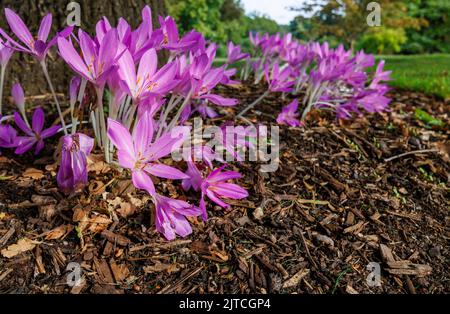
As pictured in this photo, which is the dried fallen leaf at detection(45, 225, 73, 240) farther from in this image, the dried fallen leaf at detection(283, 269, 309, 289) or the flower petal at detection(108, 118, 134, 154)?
the dried fallen leaf at detection(283, 269, 309, 289)

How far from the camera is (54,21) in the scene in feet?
8.92

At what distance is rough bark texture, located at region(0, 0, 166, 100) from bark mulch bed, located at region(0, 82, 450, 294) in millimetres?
895

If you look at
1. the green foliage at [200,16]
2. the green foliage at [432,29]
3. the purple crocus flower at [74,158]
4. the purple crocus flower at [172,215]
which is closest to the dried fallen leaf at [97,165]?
the purple crocus flower at [74,158]

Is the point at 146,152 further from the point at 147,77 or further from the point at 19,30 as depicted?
the point at 19,30

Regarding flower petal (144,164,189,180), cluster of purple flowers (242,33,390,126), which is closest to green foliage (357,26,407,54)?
cluster of purple flowers (242,33,390,126)

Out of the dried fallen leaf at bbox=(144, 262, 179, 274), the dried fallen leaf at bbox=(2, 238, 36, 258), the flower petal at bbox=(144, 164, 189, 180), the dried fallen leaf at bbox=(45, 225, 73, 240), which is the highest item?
the flower petal at bbox=(144, 164, 189, 180)

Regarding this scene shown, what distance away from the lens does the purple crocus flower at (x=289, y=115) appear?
104 inches

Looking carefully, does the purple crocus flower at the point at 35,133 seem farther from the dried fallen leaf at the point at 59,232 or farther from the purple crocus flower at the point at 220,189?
the purple crocus flower at the point at 220,189

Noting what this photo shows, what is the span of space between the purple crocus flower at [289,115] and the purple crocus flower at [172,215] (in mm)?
1177

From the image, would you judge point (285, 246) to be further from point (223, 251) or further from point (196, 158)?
point (196, 158)

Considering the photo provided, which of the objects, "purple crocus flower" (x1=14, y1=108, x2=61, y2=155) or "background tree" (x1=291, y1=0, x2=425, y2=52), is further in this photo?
"background tree" (x1=291, y1=0, x2=425, y2=52)

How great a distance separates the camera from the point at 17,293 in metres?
1.44

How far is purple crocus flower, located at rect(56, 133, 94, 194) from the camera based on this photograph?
1.58m
